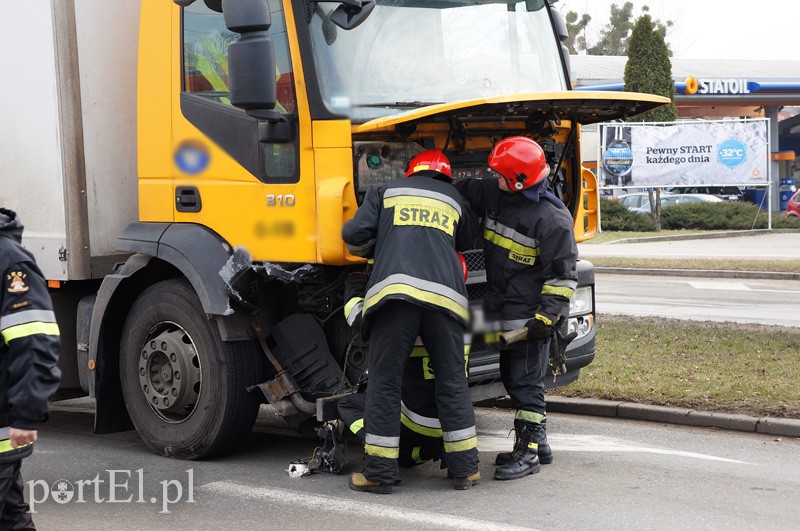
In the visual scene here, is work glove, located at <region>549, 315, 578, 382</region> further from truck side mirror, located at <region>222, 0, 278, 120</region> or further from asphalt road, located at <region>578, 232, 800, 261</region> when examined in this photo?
asphalt road, located at <region>578, 232, 800, 261</region>

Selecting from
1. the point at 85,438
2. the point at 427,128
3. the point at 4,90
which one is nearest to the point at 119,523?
the point at 85,438

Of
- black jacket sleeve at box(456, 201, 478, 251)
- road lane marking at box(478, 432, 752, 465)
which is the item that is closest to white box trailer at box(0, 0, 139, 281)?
black jacket sleeve at box(456, 201, 478, 251)

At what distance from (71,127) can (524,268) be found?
2.96m

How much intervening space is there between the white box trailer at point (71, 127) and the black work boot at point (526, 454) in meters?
2.85

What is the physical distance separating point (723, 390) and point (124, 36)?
4.86 metres

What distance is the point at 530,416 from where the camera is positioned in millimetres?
5922

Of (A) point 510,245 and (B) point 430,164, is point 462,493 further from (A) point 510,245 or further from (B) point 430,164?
(B) point 430,164

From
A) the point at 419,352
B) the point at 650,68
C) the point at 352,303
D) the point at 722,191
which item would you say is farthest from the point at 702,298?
the point at 722,191

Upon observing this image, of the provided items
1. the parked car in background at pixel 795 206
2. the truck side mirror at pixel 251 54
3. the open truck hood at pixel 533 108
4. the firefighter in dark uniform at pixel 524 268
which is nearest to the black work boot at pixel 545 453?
the firefighter in dark uniform at pixel 524 268

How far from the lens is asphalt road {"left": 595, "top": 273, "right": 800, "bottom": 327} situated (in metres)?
12.7

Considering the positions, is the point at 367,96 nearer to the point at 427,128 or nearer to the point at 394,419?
the point at 427,128

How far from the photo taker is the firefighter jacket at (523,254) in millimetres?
5746

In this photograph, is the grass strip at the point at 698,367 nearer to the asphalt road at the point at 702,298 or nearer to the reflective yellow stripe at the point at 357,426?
the asphalt road at the point at 702,298

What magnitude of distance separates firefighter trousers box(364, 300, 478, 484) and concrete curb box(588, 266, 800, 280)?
13.2 m
